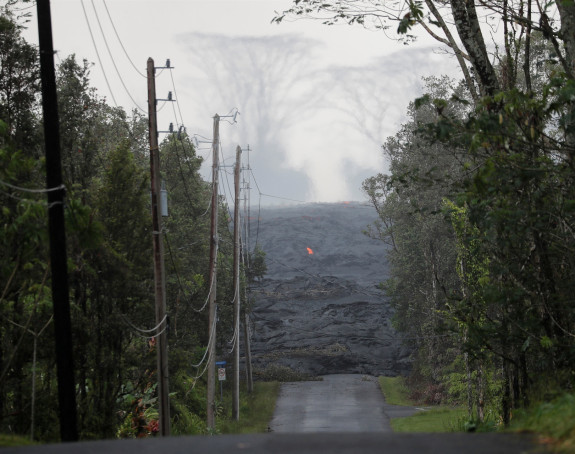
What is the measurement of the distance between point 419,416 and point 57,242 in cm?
3154

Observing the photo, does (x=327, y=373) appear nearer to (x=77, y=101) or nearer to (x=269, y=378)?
(x=269, y=378)

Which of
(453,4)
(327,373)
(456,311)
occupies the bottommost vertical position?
(327,373)

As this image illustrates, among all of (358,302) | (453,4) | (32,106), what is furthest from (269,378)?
(453,4)

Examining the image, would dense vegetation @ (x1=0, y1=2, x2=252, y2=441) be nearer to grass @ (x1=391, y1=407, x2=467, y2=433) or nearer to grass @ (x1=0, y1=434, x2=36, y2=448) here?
grass @ (x1=0, y1=434, x2=36, y2=448)

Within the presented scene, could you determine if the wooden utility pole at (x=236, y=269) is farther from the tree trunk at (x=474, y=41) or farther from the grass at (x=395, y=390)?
the tree trunk at (x=474, y=41)

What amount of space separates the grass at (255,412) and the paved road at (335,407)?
54 cm

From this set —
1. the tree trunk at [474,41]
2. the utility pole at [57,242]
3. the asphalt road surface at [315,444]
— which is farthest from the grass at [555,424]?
the tree trunk at [474,41]

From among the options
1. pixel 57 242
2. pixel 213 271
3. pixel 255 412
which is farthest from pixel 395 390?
pixel 57 242

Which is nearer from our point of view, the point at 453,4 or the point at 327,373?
the point at 453,4

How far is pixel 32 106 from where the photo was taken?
22.2m

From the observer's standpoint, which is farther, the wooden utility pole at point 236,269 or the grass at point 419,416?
the wooden utility pole at point 236,269

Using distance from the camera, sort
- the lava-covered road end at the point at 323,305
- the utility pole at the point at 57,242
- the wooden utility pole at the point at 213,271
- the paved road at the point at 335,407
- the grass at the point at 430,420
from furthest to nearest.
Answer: the lava-covered road end at the point at 323,305 < the paved road at the point at 335,407 < the grass at the point at 430,420 < the wooden utility pole at the point at 213,271 < the utility pole at the point at 57,242

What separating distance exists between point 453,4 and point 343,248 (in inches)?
3375

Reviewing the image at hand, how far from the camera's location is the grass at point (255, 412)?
122ft
